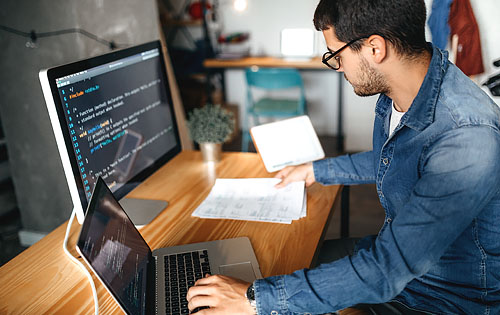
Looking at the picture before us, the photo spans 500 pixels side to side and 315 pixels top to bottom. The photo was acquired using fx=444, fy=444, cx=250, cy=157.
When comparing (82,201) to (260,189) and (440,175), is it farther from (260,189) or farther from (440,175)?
(440,175)

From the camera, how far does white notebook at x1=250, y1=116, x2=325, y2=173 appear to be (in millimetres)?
1517

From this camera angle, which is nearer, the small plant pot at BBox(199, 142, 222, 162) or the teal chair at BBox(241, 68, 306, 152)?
the small plant pot at BBox(199, 142, 222, 162)

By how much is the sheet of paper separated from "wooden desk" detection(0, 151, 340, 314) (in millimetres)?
26

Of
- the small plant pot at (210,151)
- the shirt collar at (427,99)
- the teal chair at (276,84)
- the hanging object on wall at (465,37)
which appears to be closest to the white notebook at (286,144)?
the small plant pot at (210,151)

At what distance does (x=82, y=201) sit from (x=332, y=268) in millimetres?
590

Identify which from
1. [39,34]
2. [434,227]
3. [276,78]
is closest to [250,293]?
[434,227]

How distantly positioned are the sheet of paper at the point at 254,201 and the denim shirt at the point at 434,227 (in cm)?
33

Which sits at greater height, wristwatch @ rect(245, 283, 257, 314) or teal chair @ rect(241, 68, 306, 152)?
wristwatch @ rect(245, 283, 257, 314)

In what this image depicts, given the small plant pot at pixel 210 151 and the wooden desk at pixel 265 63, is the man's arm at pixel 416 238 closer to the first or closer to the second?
the small plant pot at pixel 210 151

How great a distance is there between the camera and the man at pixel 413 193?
83 cm

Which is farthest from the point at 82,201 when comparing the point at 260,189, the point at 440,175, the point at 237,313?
the point at 440,175

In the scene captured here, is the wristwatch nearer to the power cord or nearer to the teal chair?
the power cord

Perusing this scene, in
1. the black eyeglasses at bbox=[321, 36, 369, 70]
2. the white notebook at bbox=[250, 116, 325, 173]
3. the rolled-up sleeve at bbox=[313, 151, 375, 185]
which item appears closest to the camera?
the black eyeglasses at bbox=[321, 36, 369, 70]

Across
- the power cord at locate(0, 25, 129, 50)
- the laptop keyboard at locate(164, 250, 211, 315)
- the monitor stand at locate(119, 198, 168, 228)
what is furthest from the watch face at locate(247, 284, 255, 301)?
the power cord at locate(0, 25, 129, 50)
